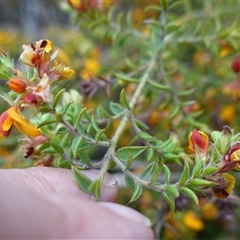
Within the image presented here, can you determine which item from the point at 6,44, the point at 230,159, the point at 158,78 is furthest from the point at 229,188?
the point at 6,44

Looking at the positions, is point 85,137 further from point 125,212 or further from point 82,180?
point 125,212

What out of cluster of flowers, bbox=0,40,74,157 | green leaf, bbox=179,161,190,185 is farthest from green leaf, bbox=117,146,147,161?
cluster of flowers, bbox=0,40,74,157

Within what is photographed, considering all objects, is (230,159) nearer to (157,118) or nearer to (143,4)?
(157,118)

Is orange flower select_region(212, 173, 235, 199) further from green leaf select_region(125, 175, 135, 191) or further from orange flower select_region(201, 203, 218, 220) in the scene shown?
orange flower select_region(201, 203, 218, 220)

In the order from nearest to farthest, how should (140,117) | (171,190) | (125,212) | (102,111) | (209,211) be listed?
(125,212)
(171,190)
(102,111)
(140,117)
(209,211)

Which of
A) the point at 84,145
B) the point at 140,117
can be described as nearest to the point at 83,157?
the point at 84,145

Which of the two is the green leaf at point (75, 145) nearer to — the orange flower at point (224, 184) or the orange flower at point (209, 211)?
the orange flower at point (224, 184)
